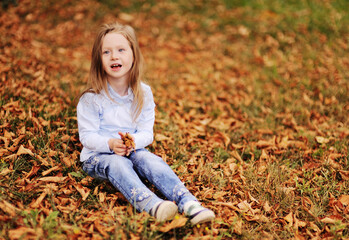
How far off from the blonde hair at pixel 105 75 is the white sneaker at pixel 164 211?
2.86 feet

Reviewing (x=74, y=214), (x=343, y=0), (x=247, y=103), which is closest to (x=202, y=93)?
(x=247, y=103)

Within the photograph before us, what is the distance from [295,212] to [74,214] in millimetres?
1767

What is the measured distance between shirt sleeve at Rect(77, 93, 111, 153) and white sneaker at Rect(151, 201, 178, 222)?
65 cm

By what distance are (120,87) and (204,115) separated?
4.92 ft

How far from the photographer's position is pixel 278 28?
5812 millimetres

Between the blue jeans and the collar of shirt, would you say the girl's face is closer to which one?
the collar of shirt

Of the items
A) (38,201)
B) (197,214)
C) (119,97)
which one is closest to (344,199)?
(197,214)

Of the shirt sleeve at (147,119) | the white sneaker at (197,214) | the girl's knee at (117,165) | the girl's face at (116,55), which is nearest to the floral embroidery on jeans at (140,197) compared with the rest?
the girl's knee at (117,165)

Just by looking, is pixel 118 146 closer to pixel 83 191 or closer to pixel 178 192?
pixel 83 191

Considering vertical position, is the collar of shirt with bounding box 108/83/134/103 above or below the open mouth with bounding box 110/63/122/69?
Answer: below

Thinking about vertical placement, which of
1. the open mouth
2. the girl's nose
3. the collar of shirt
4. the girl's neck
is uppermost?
the girl's nose

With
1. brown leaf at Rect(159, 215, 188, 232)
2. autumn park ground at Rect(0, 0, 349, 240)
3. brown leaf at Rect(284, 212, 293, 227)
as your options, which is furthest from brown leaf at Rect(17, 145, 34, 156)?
brown leaf at Rect(284, 212, 293, 227)

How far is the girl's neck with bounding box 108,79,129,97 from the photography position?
259 cm

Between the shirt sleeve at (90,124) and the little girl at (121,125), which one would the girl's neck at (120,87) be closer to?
the little girl at (121,125)
